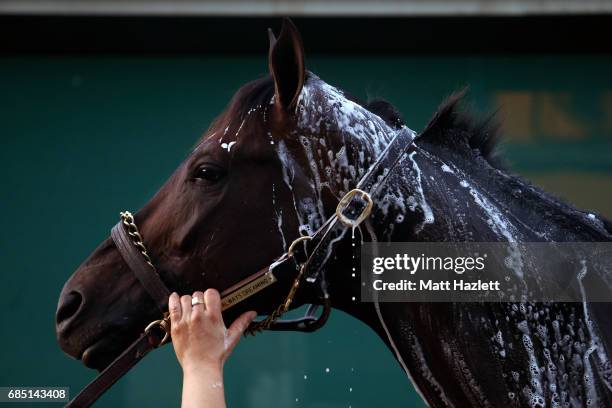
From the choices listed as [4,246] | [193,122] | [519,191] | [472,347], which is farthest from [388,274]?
[4,246]

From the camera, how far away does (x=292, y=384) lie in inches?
143

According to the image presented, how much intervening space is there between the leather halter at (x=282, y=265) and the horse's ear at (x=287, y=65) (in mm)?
222

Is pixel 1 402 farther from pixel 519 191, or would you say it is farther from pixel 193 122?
pixel 519 191

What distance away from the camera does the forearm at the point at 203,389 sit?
50.3 inches

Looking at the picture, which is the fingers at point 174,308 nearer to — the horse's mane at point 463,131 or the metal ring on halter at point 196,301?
the metal ring on halter at point 196,301

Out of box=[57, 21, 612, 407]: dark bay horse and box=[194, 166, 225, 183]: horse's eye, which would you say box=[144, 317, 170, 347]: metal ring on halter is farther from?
box=[194, 166, 225, 183]: horse's eye

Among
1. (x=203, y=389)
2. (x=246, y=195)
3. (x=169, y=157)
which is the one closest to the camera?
(x=203, y=389)

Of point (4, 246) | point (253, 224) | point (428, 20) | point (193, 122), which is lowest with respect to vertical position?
point (253, 224)

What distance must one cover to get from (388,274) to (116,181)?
2787mm

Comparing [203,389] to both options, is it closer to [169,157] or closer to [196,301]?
[196,301]

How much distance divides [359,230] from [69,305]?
0.65m

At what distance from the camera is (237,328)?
1.41 m

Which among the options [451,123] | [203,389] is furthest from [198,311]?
[451,123]

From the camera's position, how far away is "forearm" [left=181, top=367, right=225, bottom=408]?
1276 mm
